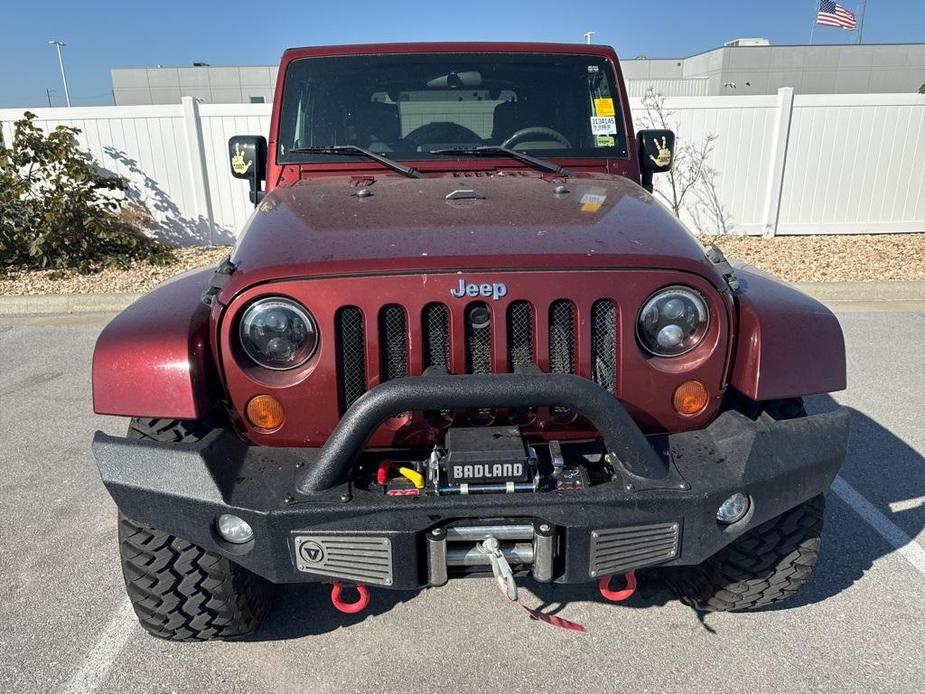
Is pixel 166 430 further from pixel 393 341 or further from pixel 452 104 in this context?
pixel 452 104

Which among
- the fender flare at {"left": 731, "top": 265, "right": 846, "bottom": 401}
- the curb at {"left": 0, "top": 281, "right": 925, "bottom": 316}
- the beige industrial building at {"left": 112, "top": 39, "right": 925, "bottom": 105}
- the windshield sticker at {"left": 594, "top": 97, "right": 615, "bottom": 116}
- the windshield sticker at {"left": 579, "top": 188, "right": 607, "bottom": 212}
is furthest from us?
the beige industrial building at {"left": 112, "top": 39, "right": 925, "bottom": 105}

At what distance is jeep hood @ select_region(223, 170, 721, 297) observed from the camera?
2.00 m

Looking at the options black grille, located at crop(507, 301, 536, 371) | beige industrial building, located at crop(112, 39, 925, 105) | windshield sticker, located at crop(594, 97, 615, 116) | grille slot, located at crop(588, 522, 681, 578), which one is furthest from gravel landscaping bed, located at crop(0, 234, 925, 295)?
beige industrial building, located at crop(112, 39, 925, 105)

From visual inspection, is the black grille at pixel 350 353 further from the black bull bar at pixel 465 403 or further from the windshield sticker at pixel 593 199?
the windshield sticker at pixel 593 199

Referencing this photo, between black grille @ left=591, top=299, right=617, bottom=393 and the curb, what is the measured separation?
6044 mm

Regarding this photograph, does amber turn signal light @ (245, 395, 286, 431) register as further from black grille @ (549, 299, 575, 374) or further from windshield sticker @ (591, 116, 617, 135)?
windshield sticker @ (591, 116, 617, 135)

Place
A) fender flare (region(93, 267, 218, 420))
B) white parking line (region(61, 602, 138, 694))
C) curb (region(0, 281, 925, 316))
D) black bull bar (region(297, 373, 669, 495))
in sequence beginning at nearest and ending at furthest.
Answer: black bull bar (region(297, 373, 669, 495)) → fender flare (region(93, 267, 218, 420)) → white parking line (region(61, 602, 138, 694)) → curb (region(0, 281, 925, 316))

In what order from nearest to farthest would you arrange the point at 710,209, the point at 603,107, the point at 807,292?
the point at 603,107, the point at 807,292, the point at 710,209

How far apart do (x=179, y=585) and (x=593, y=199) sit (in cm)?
192

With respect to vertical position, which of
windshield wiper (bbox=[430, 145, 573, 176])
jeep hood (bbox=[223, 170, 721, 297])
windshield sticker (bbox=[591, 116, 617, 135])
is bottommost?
jeep hood (bbox=[223, 170, 721, 297])

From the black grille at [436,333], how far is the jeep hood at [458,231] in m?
0.13

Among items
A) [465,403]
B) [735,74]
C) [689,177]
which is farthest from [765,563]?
[735,74]

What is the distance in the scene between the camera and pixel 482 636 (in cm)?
249

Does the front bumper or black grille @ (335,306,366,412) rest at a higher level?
black grille @ (335,306,366,412)
